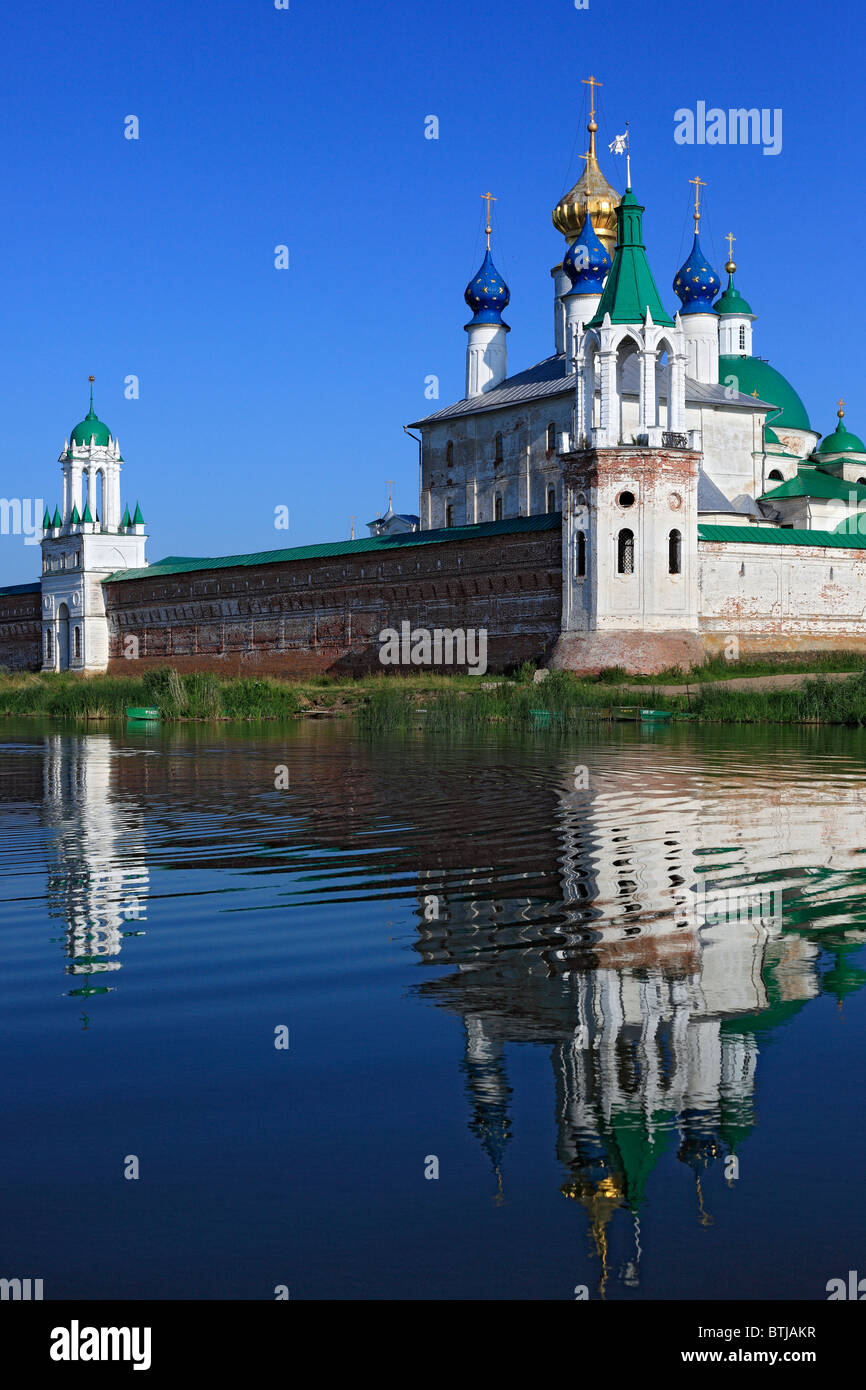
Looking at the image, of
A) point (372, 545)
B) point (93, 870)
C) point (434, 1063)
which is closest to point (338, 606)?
point (372, 545)

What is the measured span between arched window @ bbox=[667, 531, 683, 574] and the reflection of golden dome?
1120cm

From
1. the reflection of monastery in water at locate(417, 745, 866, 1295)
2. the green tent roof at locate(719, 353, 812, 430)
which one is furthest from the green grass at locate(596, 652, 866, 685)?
the reflection of monastery in water at locate(417, 745, 866, 1295)

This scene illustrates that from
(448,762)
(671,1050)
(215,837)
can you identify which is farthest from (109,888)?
(448,762)

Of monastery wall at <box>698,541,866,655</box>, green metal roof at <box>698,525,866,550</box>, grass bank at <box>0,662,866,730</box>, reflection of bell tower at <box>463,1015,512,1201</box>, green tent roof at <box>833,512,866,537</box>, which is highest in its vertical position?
green tent roof at <box>833,512,866,537</box>

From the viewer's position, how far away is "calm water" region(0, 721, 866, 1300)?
280 centimetres

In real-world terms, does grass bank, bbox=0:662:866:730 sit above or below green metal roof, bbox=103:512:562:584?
below

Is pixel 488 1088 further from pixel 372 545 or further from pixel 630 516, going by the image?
pixel 372 545

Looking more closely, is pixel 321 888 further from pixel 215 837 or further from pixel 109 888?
pixel 215 837

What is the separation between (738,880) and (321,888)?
1807 mm

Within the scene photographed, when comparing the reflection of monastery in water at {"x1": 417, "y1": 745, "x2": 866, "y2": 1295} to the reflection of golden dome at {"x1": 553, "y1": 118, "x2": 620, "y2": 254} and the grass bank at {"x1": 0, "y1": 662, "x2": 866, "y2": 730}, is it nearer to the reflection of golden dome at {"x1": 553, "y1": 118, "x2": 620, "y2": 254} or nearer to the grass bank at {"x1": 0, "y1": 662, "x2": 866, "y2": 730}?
the grass bank at {"x1": 0, "y1": 662, "x2": 866, "y2": 730}

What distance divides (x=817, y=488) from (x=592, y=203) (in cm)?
854

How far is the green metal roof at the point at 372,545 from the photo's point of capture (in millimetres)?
30156

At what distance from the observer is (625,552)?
28141mm
